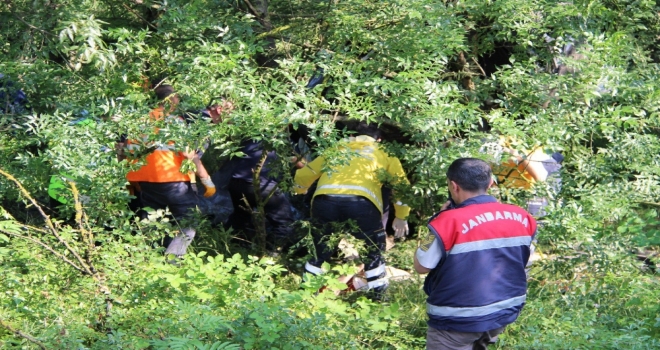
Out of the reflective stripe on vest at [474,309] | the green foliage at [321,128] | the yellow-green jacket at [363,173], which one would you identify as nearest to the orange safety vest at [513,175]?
the green foliage at [321,128]

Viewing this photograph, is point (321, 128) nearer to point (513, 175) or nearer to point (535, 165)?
point (513, 175)

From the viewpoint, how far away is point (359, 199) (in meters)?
5.71

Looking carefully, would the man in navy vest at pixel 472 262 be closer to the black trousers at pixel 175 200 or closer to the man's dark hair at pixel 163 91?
the man's dark hair at pixel 163 91

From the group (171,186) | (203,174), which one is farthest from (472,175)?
(171,186)

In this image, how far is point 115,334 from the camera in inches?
154

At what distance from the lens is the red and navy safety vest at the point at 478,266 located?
148 inches

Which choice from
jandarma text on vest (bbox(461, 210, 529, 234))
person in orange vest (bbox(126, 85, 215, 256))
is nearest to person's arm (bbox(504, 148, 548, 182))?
jandarma text on vest (bbox(461, 210, 529, 234))

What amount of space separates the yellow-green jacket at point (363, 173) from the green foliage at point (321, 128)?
0.17 m

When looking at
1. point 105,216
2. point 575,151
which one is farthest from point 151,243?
point 575,151

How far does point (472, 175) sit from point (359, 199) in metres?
1.91

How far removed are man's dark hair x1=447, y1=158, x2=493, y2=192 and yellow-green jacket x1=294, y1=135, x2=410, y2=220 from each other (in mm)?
1769

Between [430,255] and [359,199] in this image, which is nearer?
[430,255]

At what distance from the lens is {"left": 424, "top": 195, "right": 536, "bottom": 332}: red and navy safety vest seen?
12.3ft

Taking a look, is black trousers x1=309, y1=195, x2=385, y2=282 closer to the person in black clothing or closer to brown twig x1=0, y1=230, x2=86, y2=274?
the person in black clothing
